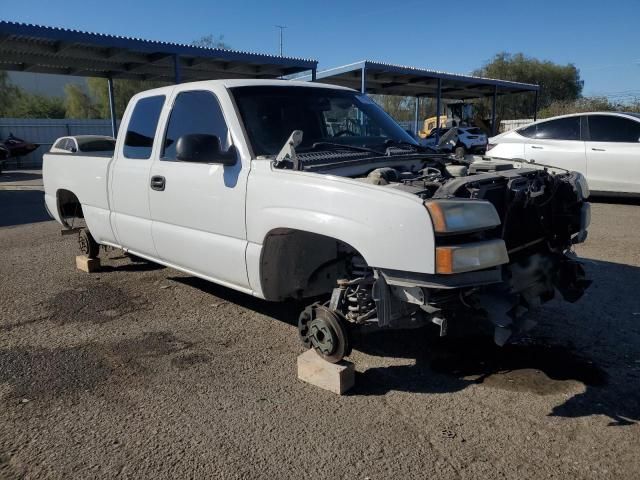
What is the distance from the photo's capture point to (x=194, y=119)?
14.4ft

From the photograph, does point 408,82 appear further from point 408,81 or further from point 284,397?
point 284,397

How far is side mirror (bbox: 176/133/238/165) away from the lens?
11.8ft

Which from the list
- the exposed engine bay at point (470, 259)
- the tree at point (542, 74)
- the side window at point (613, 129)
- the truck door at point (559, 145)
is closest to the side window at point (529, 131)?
the truck door at point (559, 145)

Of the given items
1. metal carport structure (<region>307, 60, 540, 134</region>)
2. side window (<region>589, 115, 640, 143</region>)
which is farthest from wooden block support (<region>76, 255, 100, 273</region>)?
metal carport structure (<region>307, 60, 540, 134</region>)

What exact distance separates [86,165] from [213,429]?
382 centimetres

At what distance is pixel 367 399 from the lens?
3258 millimetres

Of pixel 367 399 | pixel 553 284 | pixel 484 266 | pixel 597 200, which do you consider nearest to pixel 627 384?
pixel 553 284

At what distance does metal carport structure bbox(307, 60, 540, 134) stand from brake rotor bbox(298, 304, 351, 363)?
1670cm

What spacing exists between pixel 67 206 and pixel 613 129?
30.3 feet

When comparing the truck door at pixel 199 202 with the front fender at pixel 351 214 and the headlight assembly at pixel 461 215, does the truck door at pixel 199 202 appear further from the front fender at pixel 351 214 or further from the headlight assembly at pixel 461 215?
the headlight assembly at pixel 461 215

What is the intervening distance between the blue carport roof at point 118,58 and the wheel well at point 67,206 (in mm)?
9355

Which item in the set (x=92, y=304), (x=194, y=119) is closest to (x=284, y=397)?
(x=194, y=119)

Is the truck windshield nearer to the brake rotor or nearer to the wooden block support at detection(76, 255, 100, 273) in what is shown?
the brake rotor

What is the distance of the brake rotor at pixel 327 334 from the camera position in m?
3.35
